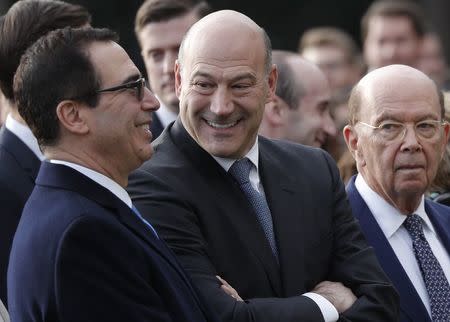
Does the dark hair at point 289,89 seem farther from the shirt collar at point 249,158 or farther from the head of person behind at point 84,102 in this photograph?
the head of person behind at point 84,102

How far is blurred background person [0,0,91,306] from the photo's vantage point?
15.3 feet

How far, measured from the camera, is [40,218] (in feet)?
12.0

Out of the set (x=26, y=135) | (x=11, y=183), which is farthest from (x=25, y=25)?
(x=11, y=183)

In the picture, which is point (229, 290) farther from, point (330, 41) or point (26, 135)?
point (330, 41)

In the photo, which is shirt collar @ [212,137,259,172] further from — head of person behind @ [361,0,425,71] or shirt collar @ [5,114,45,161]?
head of person behind @ [361,0,425,71]

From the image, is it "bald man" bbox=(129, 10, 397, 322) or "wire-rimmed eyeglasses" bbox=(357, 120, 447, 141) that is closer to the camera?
"bald man" bbox=(129, 10, 397, 322)

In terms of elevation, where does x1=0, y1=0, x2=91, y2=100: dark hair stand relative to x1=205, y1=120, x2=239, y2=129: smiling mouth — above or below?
above

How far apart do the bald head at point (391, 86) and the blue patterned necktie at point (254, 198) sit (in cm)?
92

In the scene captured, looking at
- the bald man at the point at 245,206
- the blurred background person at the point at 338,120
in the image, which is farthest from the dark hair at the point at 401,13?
A: the bald man at the point at 245,206

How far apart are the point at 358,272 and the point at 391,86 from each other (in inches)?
40.5

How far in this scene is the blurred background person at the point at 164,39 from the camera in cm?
658

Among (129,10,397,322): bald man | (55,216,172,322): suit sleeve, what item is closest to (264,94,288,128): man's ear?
(129,10,397,322): bald man

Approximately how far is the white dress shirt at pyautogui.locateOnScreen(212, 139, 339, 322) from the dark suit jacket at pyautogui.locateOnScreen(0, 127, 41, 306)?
0.87 meters

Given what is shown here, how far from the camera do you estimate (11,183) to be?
15.5 ft
